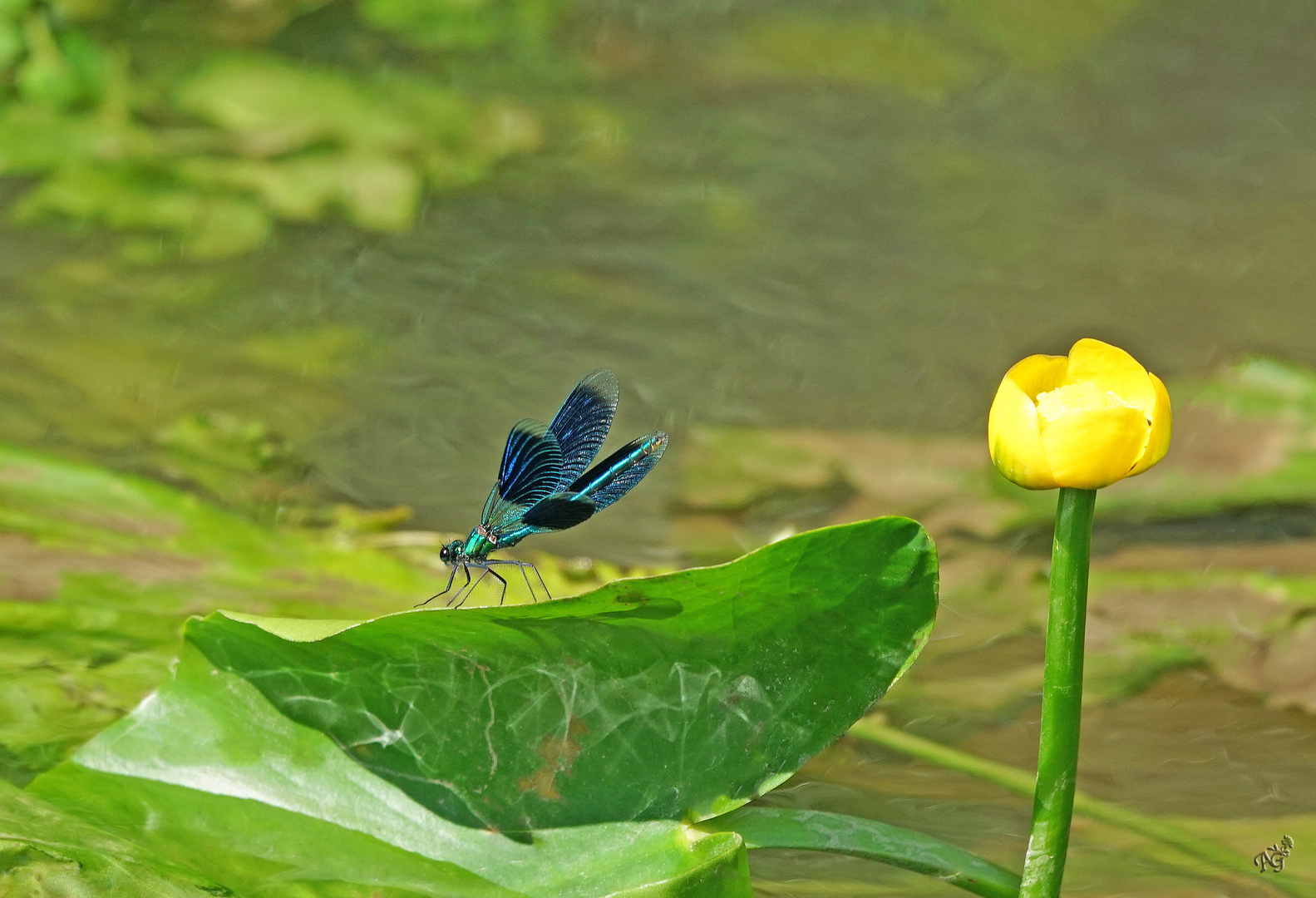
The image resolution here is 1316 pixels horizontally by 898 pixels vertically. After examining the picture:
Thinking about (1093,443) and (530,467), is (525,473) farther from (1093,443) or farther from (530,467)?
(1093,443)

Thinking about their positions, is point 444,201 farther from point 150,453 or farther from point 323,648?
point 323,648

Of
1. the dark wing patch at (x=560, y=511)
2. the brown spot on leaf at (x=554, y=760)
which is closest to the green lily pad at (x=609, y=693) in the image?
the brown spot on leaf at (x=554, y=760)

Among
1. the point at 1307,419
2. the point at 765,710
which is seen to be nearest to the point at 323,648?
the point at 765,710

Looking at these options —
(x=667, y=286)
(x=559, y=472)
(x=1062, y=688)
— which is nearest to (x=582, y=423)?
(x=559, y=472)

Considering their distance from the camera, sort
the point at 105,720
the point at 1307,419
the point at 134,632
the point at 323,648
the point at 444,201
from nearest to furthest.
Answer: the point at 323,648, the point at 105,720, the point at 134,632, the point at 1307,419, the point at 444,201

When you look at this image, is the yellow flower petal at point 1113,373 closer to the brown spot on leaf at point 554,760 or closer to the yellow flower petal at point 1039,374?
the yellow flower petal at point 1039,374

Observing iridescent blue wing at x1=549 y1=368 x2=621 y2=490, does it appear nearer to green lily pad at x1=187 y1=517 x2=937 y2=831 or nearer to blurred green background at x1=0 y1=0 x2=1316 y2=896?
green lily pad at x1=187 y1=517 x2=937 y2=831

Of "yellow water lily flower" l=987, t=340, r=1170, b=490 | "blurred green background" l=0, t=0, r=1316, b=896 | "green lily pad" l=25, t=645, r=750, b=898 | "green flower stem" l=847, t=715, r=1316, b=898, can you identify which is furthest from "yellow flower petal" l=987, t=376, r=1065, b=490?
"blurred green background" l=0, t=0, r=1316, b=896
